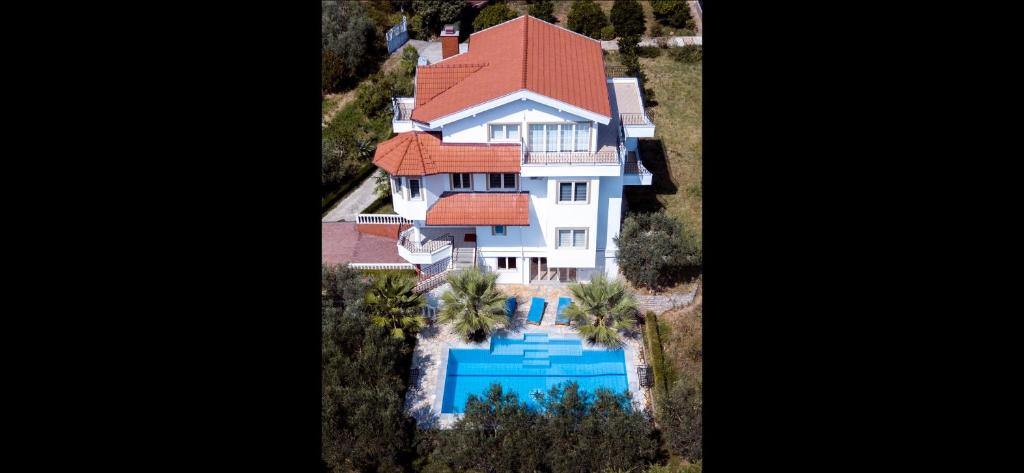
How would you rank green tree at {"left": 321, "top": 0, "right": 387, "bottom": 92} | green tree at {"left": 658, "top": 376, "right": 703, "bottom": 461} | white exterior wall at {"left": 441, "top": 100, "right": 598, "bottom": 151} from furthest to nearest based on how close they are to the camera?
green tree at {"left": 321, "top": 0, "right": 387, "bottom": 92}, white exterior wall at {"left": 441, "top": 100, "right": 598, "bottom": 151}, green tree at {"left": 658, "top": 376, "right": 703, "bottom": 461}

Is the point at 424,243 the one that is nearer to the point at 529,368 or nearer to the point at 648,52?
the point at 529,368

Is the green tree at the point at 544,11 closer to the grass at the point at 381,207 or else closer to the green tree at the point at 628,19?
the green tree at the point at 628,19

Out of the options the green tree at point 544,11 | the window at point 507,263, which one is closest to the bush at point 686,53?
the green tree at point 544,11

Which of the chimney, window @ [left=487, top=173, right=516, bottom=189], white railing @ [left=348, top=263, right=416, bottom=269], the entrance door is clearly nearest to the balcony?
white railing @ [left=348, top=263, right=416, bottom=269]

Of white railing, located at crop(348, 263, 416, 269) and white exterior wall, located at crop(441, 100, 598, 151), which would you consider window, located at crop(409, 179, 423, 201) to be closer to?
white exterior wall, located at crop(441, 100, 598, 151)

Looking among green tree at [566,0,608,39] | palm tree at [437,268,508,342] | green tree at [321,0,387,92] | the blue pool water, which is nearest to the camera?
the blue pool water
